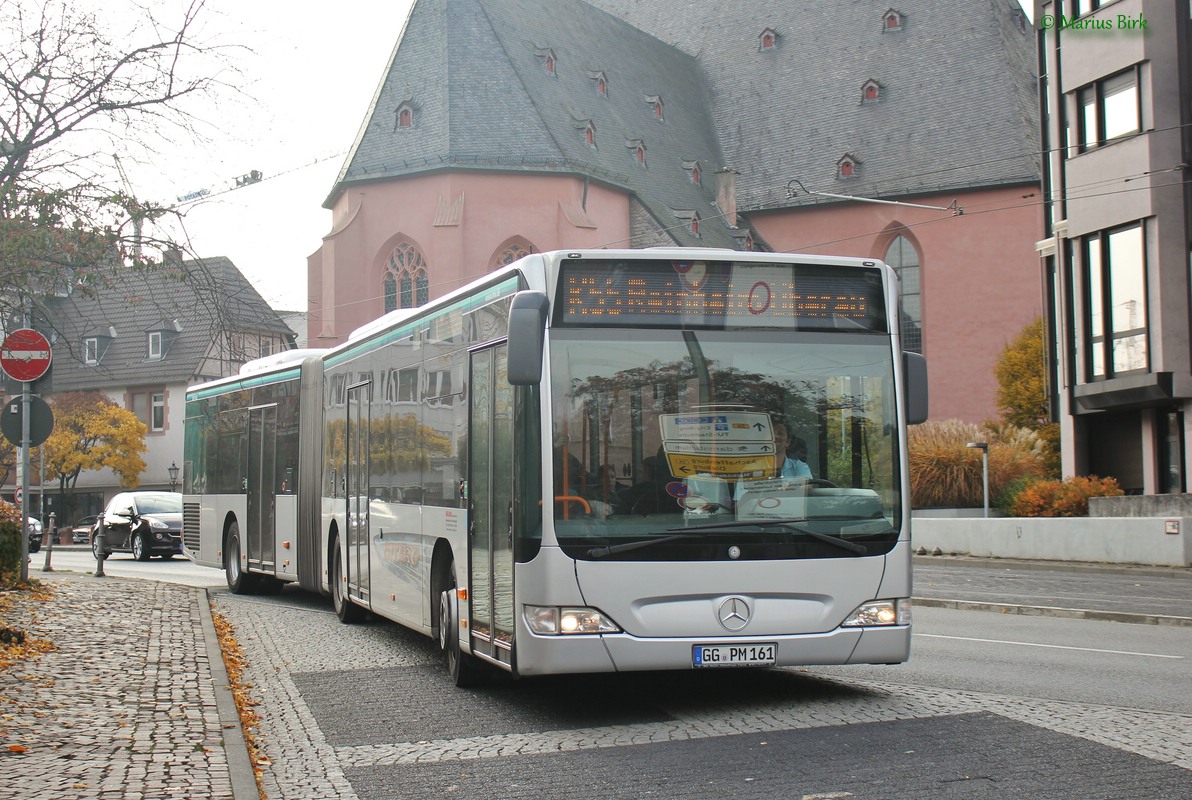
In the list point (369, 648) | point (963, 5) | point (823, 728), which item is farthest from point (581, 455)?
point (963, 5)

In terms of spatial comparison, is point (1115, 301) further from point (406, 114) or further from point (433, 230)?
point (406, 114)

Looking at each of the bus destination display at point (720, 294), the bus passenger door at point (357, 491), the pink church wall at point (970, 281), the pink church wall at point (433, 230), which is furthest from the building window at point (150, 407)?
the bus destination display at point (720, 294)

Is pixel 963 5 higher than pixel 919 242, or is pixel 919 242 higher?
pixel 963 5

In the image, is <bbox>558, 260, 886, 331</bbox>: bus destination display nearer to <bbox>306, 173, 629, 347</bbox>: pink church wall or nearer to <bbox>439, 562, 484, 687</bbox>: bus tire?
<bbox>439, 562, 484, 687</bbox>: bus tire

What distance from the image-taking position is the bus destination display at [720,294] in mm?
8516

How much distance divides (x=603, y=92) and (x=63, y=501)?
2804 centimetres

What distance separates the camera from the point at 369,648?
41.5ft

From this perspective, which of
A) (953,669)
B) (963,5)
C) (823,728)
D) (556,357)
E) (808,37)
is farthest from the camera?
(808,37)

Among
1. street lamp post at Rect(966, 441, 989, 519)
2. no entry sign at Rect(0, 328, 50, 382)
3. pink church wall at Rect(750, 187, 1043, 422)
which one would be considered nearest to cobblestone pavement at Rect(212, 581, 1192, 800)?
no entry sign at Rect(0, 328, 50, 382)

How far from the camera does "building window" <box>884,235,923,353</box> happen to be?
53750 mm

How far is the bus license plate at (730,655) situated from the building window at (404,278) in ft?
131

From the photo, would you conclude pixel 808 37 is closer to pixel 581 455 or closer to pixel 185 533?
pixel 185 533

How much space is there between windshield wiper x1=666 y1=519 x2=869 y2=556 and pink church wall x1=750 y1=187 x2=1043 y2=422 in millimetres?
44106

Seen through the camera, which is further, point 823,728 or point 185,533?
Answer: point 185,533
